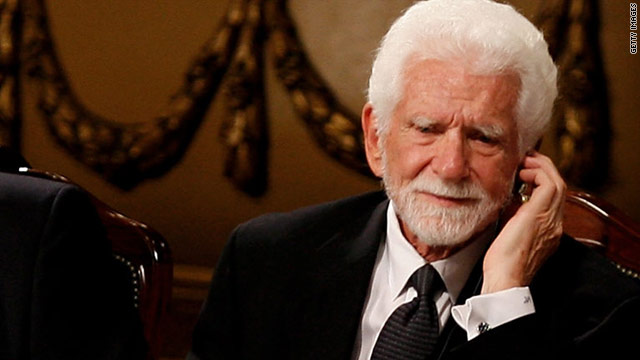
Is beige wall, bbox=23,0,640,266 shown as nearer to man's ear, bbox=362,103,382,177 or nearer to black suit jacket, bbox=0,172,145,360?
man's ear, bbox=362,103,382,177

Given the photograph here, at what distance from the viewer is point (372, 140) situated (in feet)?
6.95

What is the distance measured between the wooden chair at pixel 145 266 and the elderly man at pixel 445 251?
0.39 feet

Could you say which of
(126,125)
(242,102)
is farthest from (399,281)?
(126,125)

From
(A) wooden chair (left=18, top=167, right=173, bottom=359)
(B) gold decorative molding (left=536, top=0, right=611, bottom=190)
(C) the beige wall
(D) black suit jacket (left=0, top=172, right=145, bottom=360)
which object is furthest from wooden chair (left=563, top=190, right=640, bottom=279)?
(C) the beige wall

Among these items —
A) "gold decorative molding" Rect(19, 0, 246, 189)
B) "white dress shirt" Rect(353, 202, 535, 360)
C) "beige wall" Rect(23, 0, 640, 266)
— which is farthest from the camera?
"gold decorative molding" Rect(19, 0, 246, 189)

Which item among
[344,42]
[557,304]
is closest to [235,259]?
[557,304]

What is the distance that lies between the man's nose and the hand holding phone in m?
0.15

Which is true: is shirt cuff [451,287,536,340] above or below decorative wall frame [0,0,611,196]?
above

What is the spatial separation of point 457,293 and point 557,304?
171 millimetres

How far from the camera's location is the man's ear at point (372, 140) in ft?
6.88

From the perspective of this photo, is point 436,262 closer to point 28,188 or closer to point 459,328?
point 459,328

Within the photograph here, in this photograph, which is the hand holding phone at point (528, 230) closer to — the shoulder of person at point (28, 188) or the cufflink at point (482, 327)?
the cufflink at point (482, 327)

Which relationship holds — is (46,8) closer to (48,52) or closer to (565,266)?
(48,52)

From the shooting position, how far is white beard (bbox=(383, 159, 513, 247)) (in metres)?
1.93
